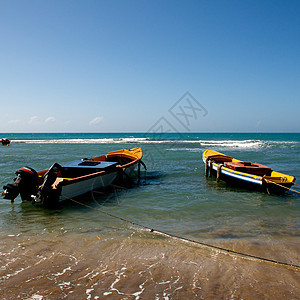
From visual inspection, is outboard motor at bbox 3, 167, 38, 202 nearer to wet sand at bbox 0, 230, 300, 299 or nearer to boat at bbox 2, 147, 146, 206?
boat at bbox 2, 147, 146, 206

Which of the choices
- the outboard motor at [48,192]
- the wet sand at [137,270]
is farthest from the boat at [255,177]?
the outboard motor at [48,192]

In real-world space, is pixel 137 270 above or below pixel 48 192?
below

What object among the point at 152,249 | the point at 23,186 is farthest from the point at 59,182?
the point at 152,249

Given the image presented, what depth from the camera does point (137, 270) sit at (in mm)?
4699

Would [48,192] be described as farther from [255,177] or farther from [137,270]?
Answer: [255,177]

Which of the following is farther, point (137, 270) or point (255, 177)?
point (255, 177)

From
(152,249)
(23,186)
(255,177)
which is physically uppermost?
(23,186)

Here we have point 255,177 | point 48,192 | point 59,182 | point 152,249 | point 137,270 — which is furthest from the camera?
point 255,177

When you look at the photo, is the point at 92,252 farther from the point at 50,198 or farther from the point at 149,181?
the point at 149,181

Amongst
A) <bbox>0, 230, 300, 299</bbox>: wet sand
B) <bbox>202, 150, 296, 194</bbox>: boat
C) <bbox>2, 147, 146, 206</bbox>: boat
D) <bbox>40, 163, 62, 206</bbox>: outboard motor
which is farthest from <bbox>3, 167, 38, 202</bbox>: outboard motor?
<bbox>202, 150, 296, 194</bbox>: boat

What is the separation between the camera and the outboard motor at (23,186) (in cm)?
862

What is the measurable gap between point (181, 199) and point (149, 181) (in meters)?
4.63

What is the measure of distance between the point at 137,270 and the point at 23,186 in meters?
6.06

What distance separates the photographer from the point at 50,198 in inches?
346
